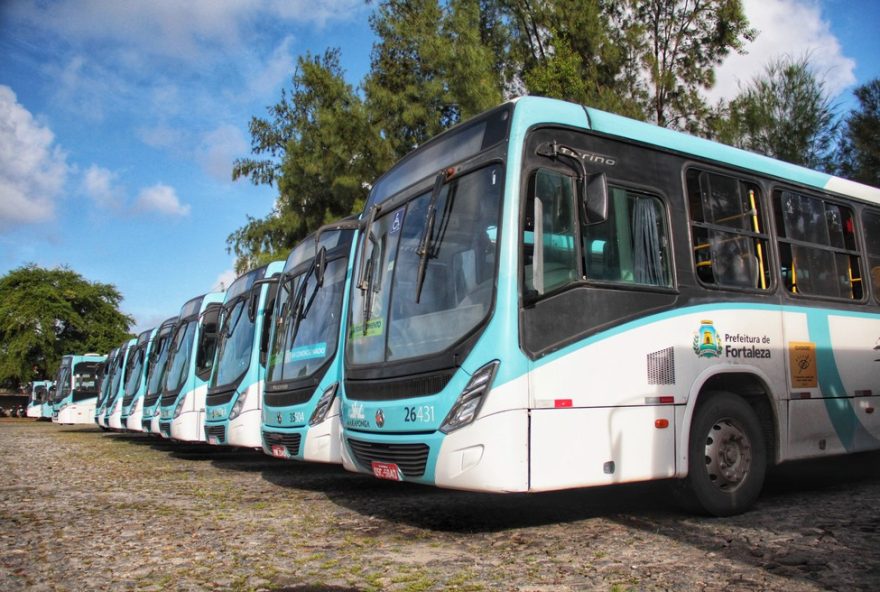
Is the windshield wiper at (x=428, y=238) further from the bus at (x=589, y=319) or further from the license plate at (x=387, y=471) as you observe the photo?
the license plate at (x=387, y=471)

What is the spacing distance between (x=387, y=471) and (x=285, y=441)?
3.05m

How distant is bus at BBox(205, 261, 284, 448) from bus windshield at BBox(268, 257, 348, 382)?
1.12m

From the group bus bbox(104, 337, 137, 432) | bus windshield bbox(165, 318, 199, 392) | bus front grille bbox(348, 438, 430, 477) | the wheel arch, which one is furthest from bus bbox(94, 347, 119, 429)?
the wheel arch

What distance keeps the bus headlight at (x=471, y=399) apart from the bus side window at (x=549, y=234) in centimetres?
66

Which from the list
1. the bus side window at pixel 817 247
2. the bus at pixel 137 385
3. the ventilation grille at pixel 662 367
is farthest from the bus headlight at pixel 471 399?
the bus at pixel 137 385

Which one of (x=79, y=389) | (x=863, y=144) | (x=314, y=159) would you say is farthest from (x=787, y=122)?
(x=79, y=389)

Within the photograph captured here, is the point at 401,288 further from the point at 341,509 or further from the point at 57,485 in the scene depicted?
the point at 57,485

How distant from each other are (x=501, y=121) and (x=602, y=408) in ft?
7.54

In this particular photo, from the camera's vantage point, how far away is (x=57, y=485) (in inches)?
389

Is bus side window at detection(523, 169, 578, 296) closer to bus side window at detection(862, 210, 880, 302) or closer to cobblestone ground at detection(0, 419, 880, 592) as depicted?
cobblestone ground at detection(0, 419, 880, 592)

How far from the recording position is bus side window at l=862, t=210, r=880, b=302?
27.5 feet

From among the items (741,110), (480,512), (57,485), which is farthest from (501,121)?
(741,110)

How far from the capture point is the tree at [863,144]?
2036cm

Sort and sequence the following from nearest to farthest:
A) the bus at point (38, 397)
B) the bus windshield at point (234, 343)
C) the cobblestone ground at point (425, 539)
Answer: the cobblestone ground at point (425, 539), the bus windshield at point (234, 343), the bus at point (38, 397)
